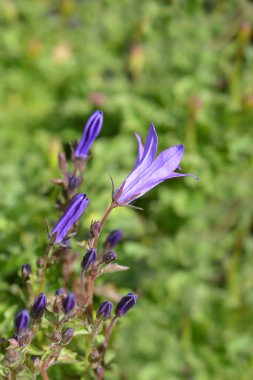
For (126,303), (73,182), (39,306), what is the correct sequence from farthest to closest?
(73,182), (126,303), (39,306)

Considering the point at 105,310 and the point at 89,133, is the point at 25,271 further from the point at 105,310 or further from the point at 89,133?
the point at 89,133

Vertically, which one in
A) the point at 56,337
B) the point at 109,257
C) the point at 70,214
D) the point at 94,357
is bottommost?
the point at 94,357

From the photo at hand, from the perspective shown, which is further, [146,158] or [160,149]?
[160,149]

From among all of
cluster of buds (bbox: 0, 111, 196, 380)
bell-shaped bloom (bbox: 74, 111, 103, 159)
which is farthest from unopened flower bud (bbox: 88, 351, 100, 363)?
bell-shaped bloom (bbox: 74, 111, 103, 159)

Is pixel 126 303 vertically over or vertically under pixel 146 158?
under

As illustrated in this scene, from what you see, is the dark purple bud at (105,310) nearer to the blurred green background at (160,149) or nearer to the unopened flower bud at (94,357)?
the unopened flower bud at (94,357)

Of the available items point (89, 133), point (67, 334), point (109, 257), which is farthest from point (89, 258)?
point (89, 133)

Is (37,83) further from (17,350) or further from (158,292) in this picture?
(17,350)

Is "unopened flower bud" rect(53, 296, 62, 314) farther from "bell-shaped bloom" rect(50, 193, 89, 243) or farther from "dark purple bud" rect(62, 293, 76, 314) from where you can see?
"bell-shaped bloom" rect(50, 193, 89, 243)

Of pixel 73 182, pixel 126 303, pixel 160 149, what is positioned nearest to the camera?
pixel 126 303
